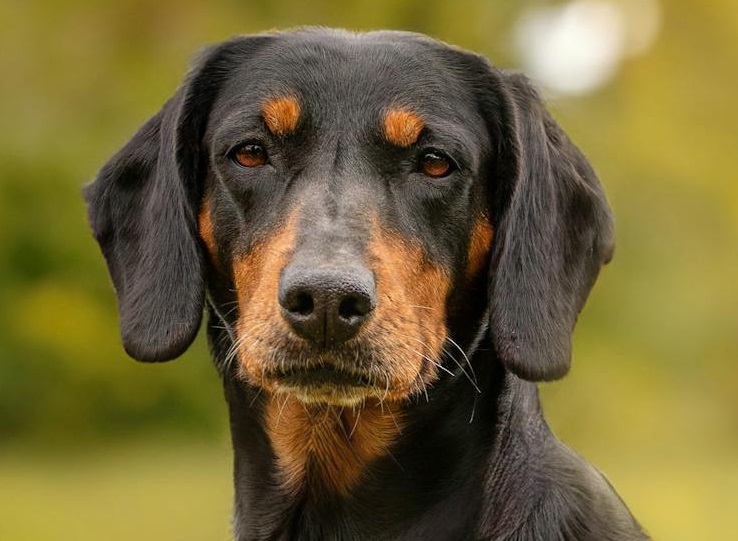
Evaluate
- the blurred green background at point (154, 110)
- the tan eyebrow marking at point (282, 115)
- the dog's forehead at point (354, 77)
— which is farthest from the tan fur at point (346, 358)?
the blurred green background at point (154, 110)

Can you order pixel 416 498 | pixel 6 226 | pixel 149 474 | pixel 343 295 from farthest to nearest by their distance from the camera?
pixel 6 226
pixel 149 474
pixel 416 498
pixel 343 295

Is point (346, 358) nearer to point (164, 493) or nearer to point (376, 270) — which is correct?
point (376, 270)

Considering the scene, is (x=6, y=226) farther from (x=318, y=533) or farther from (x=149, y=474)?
(x=318, y=533)

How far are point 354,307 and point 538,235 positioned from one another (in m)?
0.81

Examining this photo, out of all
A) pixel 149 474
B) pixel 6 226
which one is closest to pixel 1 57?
pixel 6 226

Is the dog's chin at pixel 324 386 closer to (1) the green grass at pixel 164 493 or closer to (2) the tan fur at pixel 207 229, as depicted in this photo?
(2) the tan fur at pixel 207 229

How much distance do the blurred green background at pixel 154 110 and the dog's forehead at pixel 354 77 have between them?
12851 millimetres

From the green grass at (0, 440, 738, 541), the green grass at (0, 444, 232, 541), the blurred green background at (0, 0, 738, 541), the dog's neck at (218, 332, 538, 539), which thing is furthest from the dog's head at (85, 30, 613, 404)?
the blurred green background at (0, 0, 738, 541)

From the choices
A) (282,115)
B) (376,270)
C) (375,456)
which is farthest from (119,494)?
(376,270)

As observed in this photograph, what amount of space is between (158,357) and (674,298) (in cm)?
1554

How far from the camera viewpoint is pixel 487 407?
4516 millimetres

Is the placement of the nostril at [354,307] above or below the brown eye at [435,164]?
below

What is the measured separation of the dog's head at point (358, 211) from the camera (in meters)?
4.24

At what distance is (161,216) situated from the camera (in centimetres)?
470
